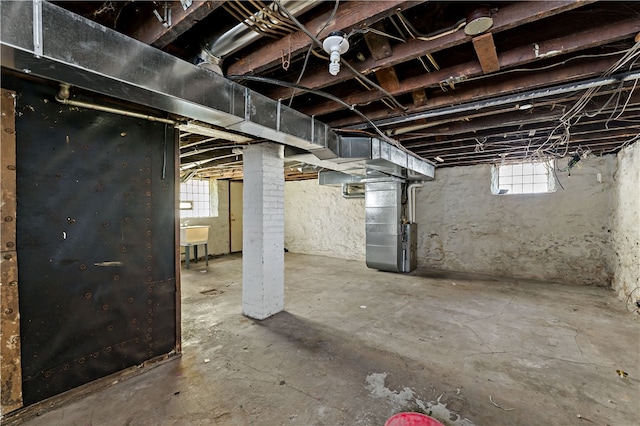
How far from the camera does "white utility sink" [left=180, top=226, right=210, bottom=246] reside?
17.6ft

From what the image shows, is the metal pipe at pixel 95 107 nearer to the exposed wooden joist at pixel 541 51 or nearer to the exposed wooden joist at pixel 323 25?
the exposed wooden joist at pixel 323 25

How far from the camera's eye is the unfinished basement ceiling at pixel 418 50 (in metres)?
1.25

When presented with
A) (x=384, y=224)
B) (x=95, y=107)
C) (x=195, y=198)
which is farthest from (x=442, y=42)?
(x=195, y=198)

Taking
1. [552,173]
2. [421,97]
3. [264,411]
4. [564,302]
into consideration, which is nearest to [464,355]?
[264,411]

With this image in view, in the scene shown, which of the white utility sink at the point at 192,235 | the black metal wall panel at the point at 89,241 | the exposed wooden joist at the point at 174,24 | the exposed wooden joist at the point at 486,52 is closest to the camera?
the exposed wooden joist at the point at 174,24

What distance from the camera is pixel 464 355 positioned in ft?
7.52

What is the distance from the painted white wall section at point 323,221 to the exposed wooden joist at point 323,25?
5140 millimetres

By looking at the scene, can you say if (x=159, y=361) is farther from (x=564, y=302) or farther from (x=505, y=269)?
(x=505, y=269)

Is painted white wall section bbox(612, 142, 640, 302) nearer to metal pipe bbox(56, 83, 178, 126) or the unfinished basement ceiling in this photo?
the unfinished basement ceiling

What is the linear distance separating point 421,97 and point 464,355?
2.20 metres

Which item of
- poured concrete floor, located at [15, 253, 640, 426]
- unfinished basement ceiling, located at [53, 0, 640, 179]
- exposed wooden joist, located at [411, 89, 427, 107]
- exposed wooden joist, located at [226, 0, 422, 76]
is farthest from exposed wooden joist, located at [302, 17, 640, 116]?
poured concrete floor, located at [15, 253, 640, 426]

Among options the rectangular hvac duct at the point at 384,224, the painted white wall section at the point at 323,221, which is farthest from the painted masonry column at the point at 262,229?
the painted white wall section at the point at 323,221

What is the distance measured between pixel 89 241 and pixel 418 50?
239cm

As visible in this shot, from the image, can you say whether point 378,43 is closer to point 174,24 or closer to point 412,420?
point 174,24
